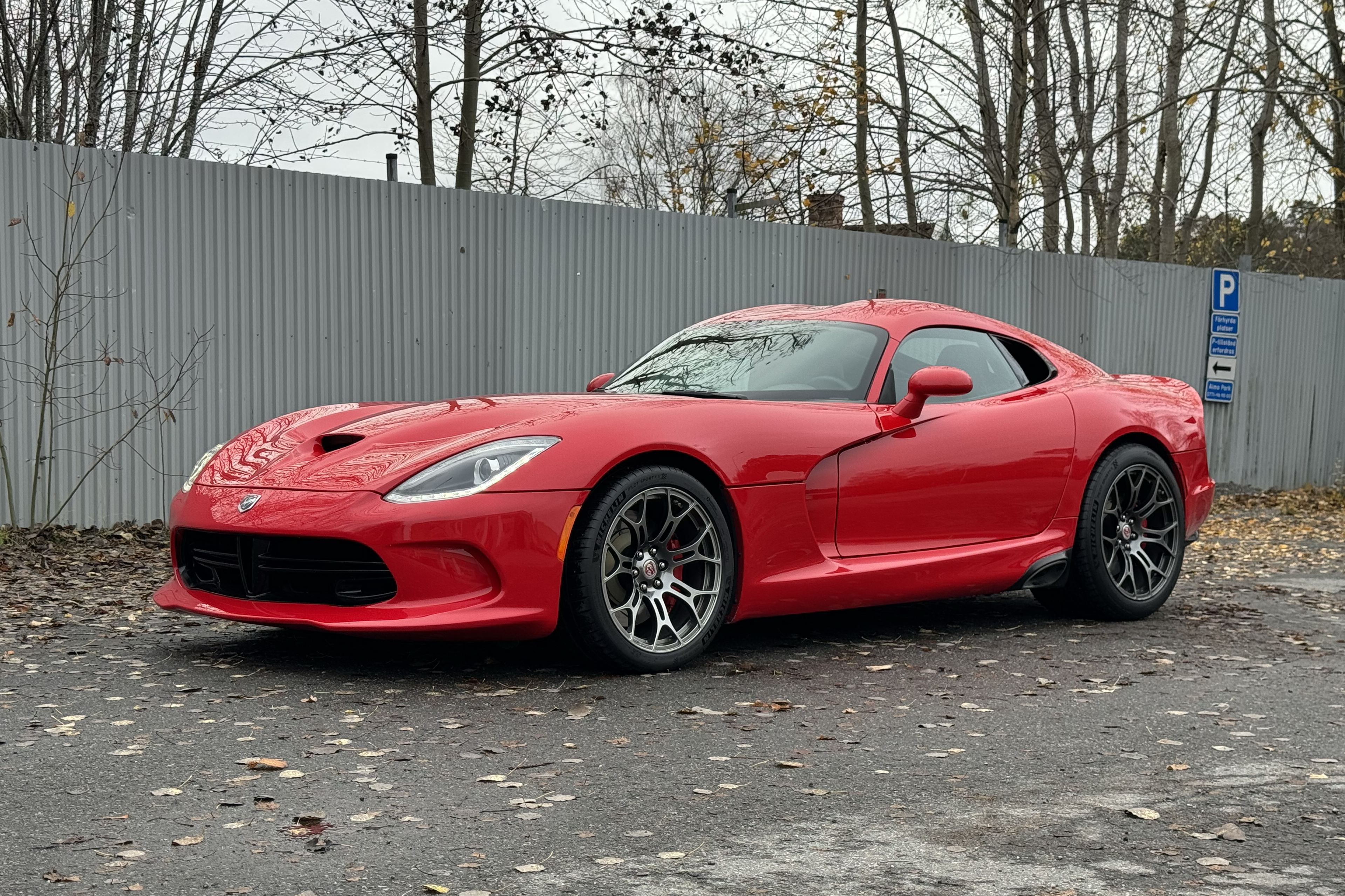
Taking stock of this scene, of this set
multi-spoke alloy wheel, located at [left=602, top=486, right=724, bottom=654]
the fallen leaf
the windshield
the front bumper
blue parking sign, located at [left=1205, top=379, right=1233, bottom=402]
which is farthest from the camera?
blue parking sign, located at [left=1205, top=379, right=1233, bottom=402]

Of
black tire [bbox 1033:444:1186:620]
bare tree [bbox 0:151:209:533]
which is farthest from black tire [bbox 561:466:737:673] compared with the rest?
bare tree [bbox 0:151:209:533]

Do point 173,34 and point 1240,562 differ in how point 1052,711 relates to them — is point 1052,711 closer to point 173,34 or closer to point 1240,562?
point 1240,562

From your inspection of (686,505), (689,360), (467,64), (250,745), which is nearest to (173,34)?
(467,64)

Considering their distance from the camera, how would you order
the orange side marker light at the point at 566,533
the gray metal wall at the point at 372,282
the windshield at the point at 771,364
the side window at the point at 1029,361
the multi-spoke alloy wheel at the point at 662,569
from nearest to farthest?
the orange side marker light at the point at 566,533 → the multi-spoke alloy wheel at the point at 662,569 → the windshield at the point at 771,364 → the side window at the point at 1029,361 → the gray metal wall at the point at 372,282

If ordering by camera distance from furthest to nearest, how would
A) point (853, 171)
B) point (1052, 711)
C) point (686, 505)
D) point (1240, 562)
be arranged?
point (853, 171), point (1240, 562), point (686, 505), point (1052, 711)

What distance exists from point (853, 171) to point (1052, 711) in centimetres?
1287

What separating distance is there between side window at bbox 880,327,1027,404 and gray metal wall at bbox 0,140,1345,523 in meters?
4.46

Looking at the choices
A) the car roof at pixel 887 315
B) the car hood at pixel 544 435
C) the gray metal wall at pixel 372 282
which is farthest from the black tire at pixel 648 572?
the gray metal wall at pixel 372 282

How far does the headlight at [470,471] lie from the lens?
4.84 metres

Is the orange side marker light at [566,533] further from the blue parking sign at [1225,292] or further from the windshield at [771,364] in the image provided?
the blue parking sign at [1225,292]

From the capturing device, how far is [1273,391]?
1580cm

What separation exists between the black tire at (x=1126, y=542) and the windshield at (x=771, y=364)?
130 centimetres

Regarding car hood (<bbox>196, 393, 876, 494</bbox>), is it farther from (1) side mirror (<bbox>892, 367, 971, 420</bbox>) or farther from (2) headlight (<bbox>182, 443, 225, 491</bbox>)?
(1) side mirror (<bbox>892, 367, 971, 420</bbox>)

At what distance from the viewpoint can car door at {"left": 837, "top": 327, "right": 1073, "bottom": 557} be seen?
228 inches
